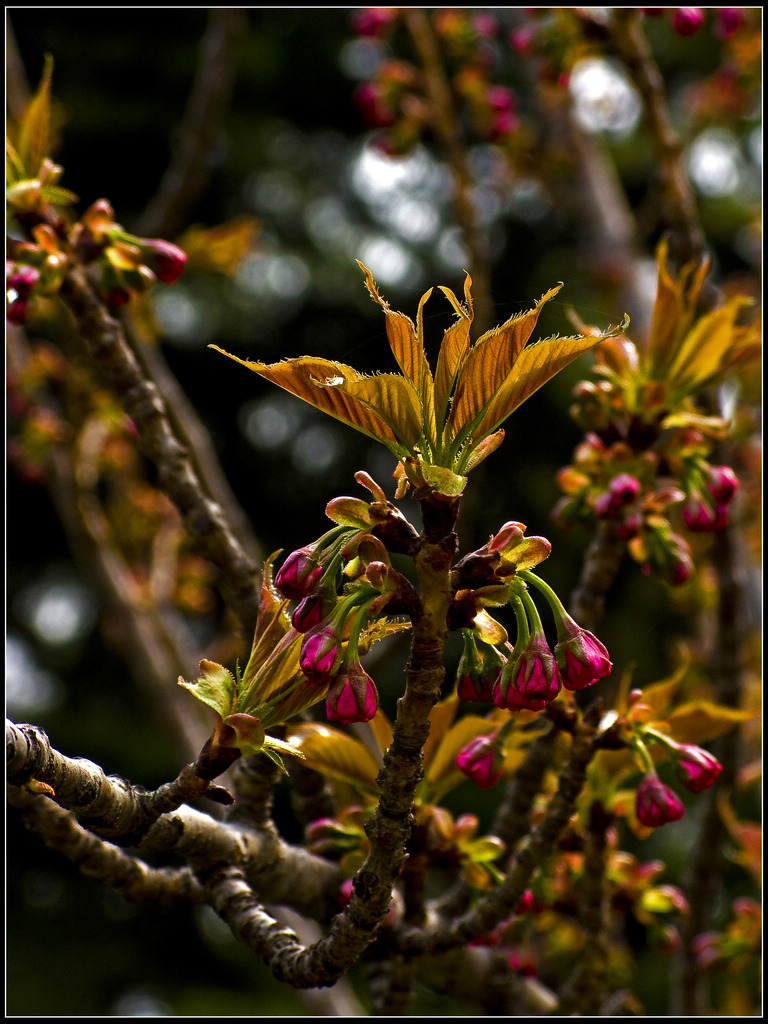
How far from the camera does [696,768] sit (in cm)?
87

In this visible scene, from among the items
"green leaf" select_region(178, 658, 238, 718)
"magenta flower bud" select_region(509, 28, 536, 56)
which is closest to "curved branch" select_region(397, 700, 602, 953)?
"green leaf" select_region(178, 658, 238, 718)

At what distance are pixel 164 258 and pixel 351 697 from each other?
2.10 ft

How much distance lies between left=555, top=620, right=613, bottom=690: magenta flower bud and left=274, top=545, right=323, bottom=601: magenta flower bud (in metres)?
0.19

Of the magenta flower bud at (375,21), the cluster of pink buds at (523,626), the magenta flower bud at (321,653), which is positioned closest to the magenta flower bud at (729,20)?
the magenta flower bud at (375,21)

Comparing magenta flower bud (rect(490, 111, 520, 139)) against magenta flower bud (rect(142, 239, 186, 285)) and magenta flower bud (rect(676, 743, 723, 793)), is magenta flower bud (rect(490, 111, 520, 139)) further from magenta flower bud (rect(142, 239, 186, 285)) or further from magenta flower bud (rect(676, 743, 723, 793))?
magenta flower bud (rect(676, 743, 723, 793))

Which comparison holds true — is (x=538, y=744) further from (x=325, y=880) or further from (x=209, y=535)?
(x=209, y=535)

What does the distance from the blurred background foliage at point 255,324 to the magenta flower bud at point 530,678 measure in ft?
11.5

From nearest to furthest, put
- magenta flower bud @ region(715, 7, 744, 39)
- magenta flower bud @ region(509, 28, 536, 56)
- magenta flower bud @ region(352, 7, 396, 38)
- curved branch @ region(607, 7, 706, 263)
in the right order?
curved branch @ region(607, 7, 706, 263) < magenta flower bud @ region(509, 28, 536, 56) < magenta flower bud @ region(715, 7, 744, 39) < magenta flower bud @ region(352, 7, 396, 38)

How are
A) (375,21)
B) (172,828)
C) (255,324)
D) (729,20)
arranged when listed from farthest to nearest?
(255,324), (375,21), (729,20), (172,828)

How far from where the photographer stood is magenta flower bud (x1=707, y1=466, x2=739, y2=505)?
1068mm

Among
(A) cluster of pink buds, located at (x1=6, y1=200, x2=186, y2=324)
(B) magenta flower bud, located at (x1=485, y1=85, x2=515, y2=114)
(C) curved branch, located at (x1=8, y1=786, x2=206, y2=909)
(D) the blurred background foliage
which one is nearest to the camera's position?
(C) curved branch, located at (x1=8, y1=786, x2=206, y2=909)

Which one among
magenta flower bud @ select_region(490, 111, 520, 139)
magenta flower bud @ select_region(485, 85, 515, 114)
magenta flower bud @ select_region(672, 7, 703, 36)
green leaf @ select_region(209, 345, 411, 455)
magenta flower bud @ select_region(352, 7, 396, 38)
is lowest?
green leaf @ select_region(209, 345, 411, 455)

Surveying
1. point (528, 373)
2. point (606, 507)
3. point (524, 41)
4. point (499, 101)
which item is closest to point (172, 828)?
point (528, 373)

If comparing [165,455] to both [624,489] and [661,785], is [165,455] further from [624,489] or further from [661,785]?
[661,785]
